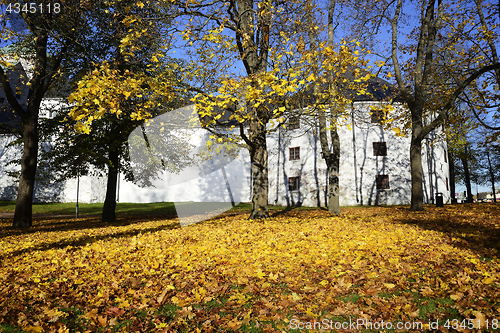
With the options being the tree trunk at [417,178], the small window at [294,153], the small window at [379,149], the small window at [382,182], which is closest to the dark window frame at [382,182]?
the small window at [382,182]

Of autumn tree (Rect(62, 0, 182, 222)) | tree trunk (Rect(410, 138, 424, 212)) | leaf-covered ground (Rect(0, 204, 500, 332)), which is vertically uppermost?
autumn tree (Rect(62, 0, 182, 222))

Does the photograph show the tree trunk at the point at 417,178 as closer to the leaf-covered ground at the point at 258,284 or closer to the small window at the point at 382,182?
the leaf-covered ground at the point at 258,284

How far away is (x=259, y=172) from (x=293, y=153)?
61.2 ft

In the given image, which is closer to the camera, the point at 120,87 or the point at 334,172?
the point at 120,87

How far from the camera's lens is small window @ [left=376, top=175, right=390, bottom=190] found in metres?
26.4

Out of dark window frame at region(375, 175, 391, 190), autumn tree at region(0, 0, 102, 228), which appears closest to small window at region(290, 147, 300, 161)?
dark window frame at region(375, 175, 391, 190)

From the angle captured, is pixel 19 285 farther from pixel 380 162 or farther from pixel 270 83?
pixel 380 162

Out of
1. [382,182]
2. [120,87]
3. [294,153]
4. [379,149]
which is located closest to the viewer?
[120,87]

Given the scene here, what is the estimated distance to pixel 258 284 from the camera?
441 cm

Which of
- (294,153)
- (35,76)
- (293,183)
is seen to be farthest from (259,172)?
(294,153)

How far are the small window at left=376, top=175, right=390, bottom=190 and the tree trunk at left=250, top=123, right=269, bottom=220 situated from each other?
18.3m

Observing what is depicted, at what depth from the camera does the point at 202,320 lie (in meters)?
3.39

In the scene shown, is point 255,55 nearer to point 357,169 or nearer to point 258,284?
point 258,284

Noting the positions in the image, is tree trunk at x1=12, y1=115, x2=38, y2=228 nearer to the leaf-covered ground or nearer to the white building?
the leaf-covered ground
